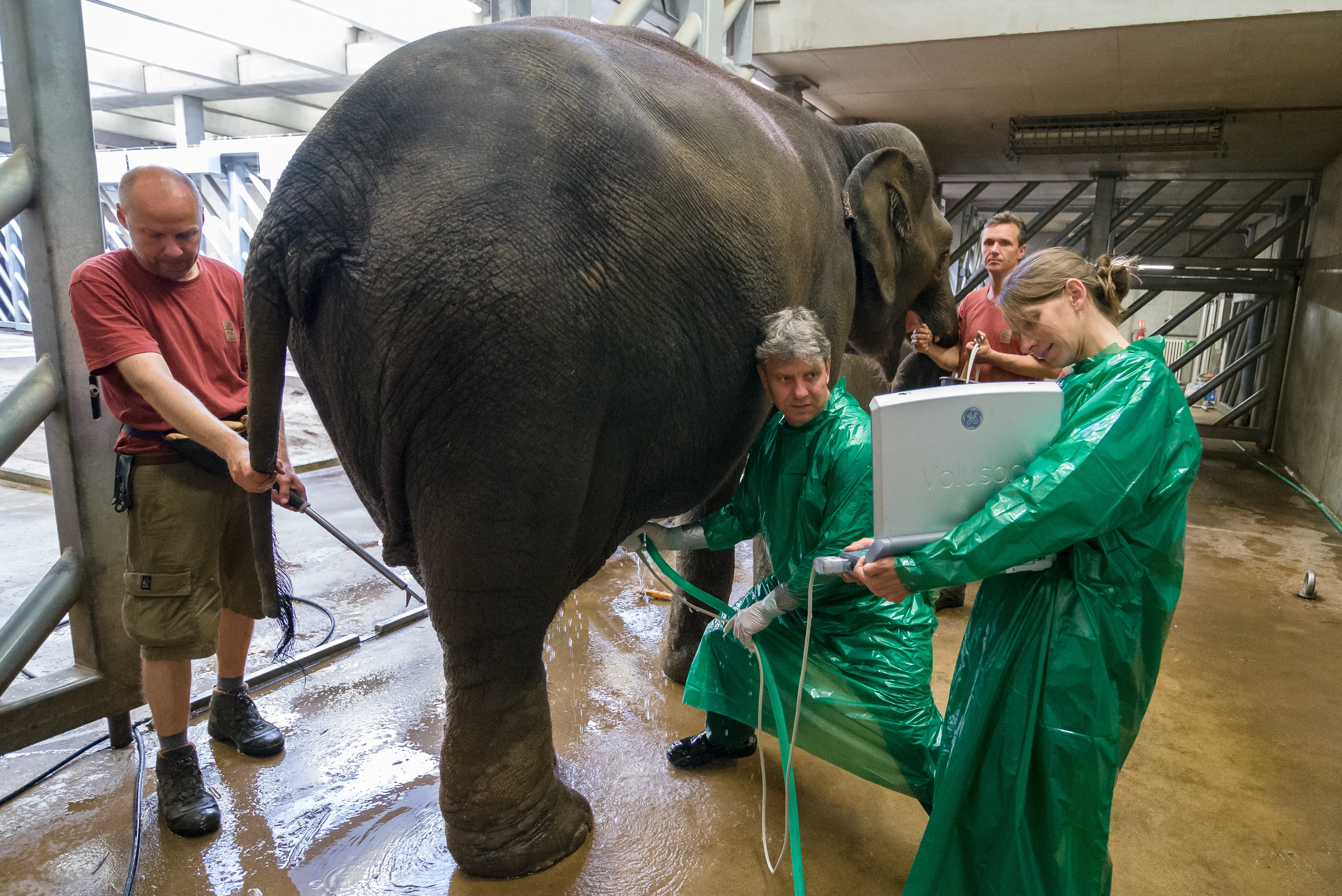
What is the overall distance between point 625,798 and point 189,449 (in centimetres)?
154

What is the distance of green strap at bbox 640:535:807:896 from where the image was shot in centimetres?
196

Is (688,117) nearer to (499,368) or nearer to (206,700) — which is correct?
(499,368)

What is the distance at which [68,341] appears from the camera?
2477mm

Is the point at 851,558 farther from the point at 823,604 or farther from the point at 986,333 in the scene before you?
the point at 986,333

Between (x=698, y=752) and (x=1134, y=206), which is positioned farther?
(x=1134, y=206)

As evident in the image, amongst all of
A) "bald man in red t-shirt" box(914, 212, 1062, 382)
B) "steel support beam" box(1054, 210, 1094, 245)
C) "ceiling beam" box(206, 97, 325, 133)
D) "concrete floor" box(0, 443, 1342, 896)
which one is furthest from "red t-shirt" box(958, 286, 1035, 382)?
"ceiling beam" box(206, 97, 325, 133)

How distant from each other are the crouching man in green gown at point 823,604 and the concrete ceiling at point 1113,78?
3.77 meters

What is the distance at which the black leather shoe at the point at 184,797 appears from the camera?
221 cm

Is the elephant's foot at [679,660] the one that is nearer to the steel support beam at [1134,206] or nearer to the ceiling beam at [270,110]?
the steel support beam at [1134,206]

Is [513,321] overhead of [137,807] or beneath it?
overhead

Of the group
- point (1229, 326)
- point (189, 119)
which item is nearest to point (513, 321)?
point (1229, 326)

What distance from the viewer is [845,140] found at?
3004 mm

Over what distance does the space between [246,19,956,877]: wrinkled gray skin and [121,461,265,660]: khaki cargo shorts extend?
477mm

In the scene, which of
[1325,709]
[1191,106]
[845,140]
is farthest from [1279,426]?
[845,140]
